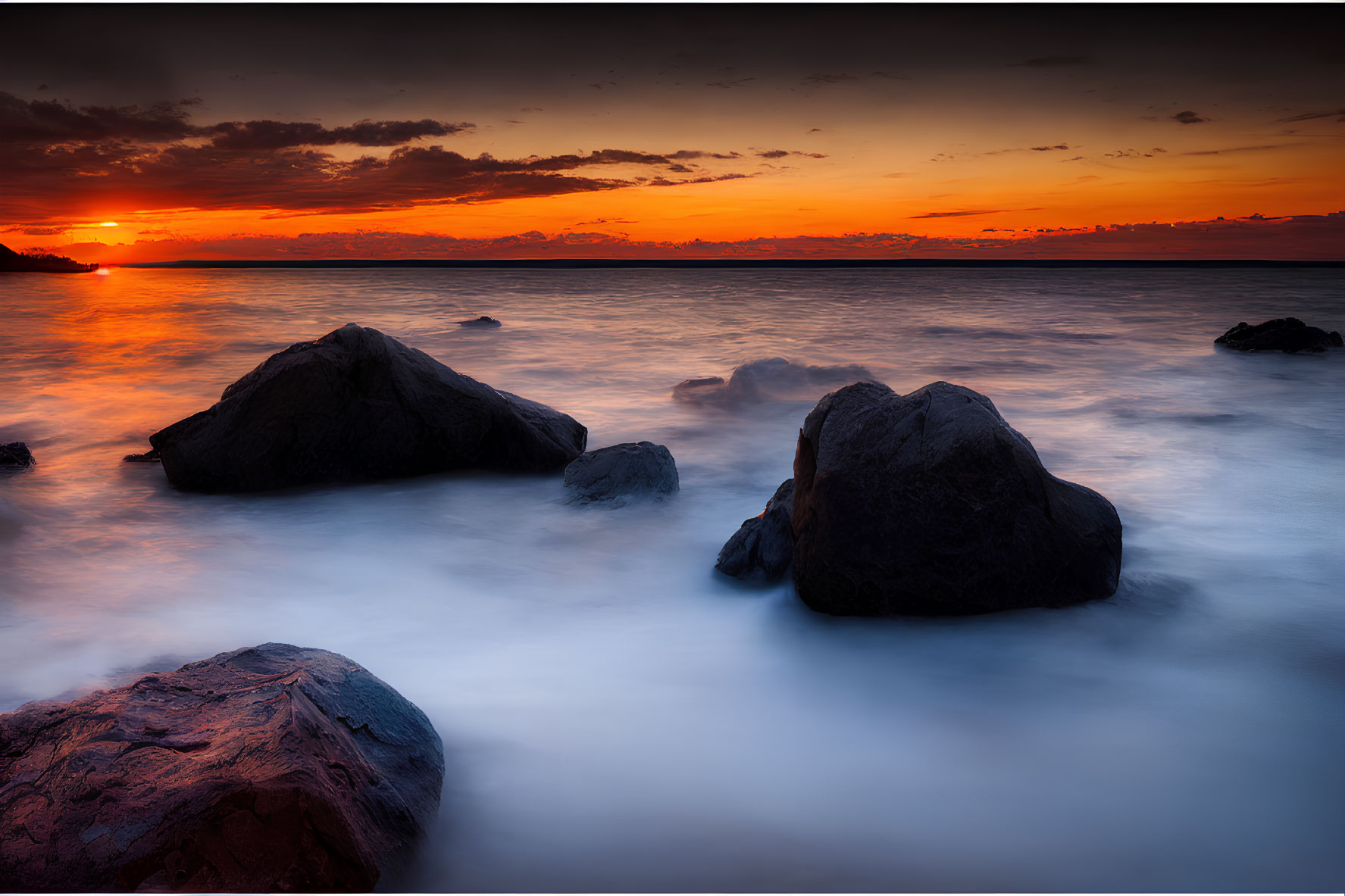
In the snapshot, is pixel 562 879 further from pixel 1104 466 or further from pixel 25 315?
pixel 25 315

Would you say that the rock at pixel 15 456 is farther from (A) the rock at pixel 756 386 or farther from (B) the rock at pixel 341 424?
(A) the rock at pixel 756 386

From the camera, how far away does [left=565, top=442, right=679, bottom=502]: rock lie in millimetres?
5770

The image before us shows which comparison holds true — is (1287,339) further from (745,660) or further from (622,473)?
(745,660)

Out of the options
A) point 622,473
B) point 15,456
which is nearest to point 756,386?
point 622,473

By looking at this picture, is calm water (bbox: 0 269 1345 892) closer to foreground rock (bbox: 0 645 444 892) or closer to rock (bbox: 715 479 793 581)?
rock (bbox: 715 479 793 581)

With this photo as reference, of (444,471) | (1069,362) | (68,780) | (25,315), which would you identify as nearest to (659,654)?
(68,780)

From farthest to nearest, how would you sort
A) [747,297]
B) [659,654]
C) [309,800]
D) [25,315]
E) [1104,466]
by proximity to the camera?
[747,297] < [25,315] < [1104,466] < [659,654] < [309,800]

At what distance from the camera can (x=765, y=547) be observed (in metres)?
4.37

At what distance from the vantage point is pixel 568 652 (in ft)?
12.2

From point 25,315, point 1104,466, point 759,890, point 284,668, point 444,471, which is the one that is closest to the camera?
point 759,890

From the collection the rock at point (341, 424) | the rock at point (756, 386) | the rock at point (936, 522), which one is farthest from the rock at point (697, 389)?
the rock at point (936, 522)

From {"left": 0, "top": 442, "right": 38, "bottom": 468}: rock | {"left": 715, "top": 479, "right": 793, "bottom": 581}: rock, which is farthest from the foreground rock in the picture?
{"left": 0, "top": 442, "right": 38, "bottom": 468}: rock

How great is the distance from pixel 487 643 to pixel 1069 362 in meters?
13.7

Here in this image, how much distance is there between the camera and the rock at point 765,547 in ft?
14.1
